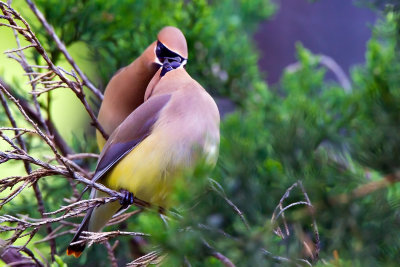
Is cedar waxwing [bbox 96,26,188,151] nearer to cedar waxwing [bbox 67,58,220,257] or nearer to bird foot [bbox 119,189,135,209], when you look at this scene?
cedar waxwing [bbox 67,58,220,257]

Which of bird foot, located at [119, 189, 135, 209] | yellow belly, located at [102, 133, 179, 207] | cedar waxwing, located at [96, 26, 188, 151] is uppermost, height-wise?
cedar waxwing, located at [96, 26, 188, 151]

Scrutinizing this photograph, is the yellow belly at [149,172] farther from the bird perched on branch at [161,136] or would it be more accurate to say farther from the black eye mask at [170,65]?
the black eye mask at [170,65]

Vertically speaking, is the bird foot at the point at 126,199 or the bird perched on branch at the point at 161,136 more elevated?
the bird perched on branch at the point at 161,136

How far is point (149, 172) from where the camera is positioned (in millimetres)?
1169

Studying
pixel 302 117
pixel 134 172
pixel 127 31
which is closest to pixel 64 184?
pixel 127 31

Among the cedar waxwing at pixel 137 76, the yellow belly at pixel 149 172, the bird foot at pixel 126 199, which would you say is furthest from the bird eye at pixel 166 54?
the bird foot at pixel 126 199

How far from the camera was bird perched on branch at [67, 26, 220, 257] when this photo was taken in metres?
1.10

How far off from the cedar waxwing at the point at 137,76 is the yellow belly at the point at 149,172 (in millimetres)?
98

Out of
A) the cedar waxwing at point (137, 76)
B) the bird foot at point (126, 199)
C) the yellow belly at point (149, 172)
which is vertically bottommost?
the bird foot at point (126, 199)

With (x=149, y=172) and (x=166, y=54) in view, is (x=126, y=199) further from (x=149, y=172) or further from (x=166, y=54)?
(x=166, y=54)

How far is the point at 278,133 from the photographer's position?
0.68 metres

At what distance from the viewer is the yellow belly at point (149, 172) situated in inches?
45.2

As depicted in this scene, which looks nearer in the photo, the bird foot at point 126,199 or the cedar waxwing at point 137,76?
the cedar waxwing at point 137,76

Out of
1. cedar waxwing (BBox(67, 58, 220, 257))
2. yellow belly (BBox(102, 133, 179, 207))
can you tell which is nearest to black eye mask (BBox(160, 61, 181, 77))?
cedar waxwing (BBox(67, 58, 220, 257))
